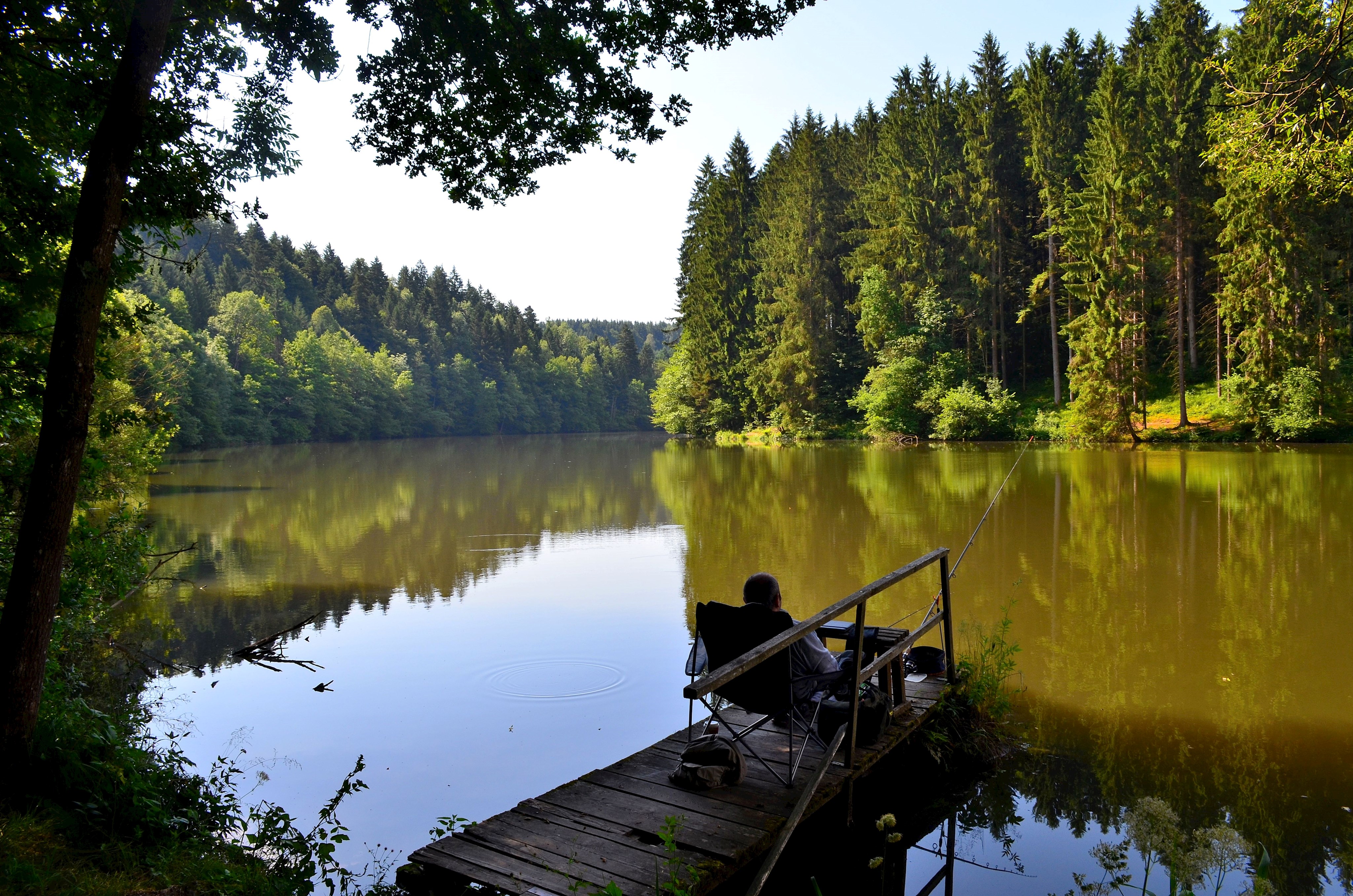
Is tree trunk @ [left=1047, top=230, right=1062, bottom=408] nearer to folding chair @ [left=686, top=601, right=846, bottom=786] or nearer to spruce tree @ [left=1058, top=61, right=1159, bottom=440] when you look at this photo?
spruce tree @ [left=1058, top=61, right=1159, bottom=440]

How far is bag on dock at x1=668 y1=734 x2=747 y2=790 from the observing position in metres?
4.42

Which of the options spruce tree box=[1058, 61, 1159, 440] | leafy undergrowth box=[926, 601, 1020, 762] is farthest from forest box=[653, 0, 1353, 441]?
leafy undergrowth box=[926, 601, 1020, 762]

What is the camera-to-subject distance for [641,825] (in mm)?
4008

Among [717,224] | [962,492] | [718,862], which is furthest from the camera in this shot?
[717,224]

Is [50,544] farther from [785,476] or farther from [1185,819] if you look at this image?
[785,476]

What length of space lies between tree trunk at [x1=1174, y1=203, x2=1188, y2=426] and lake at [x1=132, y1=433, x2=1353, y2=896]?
401 inches

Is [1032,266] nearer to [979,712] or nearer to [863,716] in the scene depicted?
[979,712]

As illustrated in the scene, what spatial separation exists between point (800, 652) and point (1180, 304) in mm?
34599

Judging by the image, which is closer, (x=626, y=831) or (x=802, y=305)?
(x=626, y=831)

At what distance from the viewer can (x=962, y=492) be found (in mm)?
20453

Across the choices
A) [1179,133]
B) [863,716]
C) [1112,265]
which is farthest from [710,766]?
[1179,133]

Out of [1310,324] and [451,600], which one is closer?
[451,600]

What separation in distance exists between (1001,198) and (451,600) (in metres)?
38.0

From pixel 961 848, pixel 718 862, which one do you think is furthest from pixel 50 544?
pixel 961 848
